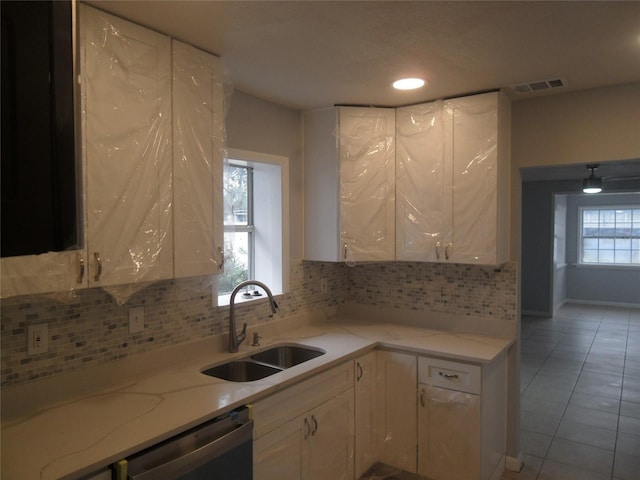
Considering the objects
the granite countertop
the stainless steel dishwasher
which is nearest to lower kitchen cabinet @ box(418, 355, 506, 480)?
the granite countertop

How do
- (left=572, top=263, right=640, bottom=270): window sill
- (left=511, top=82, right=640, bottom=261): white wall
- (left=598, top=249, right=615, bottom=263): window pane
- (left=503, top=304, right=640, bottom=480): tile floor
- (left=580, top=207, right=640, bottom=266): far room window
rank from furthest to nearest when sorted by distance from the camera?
(left=598, top=249, right=615, bottom=263): window pane, (left=580, top=207, right=640, bottom=266): far room window, (left=572, top=263, right=640, bottom=270): window sill, (left=503, top=304, right=640, bottom=480): tile floor, (left=511, top=82, right=640, bottom=261): white wall

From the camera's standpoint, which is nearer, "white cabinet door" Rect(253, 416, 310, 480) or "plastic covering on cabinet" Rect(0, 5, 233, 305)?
"plastic covering on cabinet" Rect(0, 5, 233, 305)

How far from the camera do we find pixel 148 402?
71.5 inches

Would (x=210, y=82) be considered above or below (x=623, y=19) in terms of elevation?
below

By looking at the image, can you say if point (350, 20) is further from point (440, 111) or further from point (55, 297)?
point (55, 297)

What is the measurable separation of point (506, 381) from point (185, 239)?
2329mm

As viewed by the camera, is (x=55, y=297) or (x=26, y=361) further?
(x=26, y=361)

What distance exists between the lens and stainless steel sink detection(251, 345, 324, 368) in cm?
270

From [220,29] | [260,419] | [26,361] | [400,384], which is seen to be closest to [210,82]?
[220,29]

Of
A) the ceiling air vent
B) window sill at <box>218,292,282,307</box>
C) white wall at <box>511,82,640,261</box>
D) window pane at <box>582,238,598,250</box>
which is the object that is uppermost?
the ceiling air vent

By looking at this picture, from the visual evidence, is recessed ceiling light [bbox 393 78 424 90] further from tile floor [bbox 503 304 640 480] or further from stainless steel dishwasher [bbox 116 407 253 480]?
tile floor [bbox 503 304 640 480]

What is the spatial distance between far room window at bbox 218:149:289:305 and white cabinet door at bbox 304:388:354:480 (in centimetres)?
91

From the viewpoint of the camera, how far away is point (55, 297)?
1.53 m

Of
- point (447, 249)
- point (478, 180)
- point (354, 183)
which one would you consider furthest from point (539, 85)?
point (354, 183)
